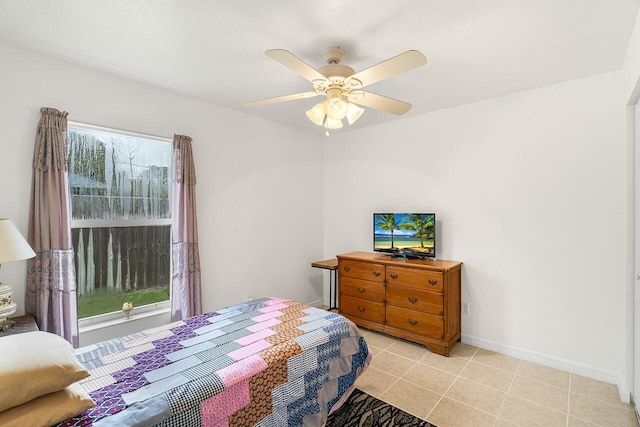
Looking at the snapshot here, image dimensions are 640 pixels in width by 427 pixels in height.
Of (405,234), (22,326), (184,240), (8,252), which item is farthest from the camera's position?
(405,234)

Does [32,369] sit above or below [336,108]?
below

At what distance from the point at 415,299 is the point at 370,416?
1342 mm

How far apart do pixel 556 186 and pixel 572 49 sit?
1151mm

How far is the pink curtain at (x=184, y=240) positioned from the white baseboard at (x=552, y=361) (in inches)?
115

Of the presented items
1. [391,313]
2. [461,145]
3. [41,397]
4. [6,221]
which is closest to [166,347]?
[41,397]

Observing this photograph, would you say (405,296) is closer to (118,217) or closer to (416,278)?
(416,278)

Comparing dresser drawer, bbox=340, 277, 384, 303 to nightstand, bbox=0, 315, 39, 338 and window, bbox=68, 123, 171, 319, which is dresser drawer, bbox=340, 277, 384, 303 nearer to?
window, bbox=68, 123, 171, 319

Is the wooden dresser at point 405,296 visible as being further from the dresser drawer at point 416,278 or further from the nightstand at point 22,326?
the nightstand at point 22,326

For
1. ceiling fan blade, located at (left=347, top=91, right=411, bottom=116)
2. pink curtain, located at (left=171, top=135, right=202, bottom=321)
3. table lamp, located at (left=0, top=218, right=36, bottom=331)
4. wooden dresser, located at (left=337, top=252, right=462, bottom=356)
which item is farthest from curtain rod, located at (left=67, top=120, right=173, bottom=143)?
wooden dresser, located at (left=337, top=252, right=462, bottom=356)

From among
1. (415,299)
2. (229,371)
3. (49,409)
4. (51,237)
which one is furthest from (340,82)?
(51,237)

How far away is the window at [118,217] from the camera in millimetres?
2604

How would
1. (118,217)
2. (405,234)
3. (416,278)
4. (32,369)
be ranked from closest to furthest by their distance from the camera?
(32,369) → (118,217) → (416,278) → (405,234)

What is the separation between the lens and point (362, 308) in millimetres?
3670

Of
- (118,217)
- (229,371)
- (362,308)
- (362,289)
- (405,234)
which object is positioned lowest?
(362,308)
